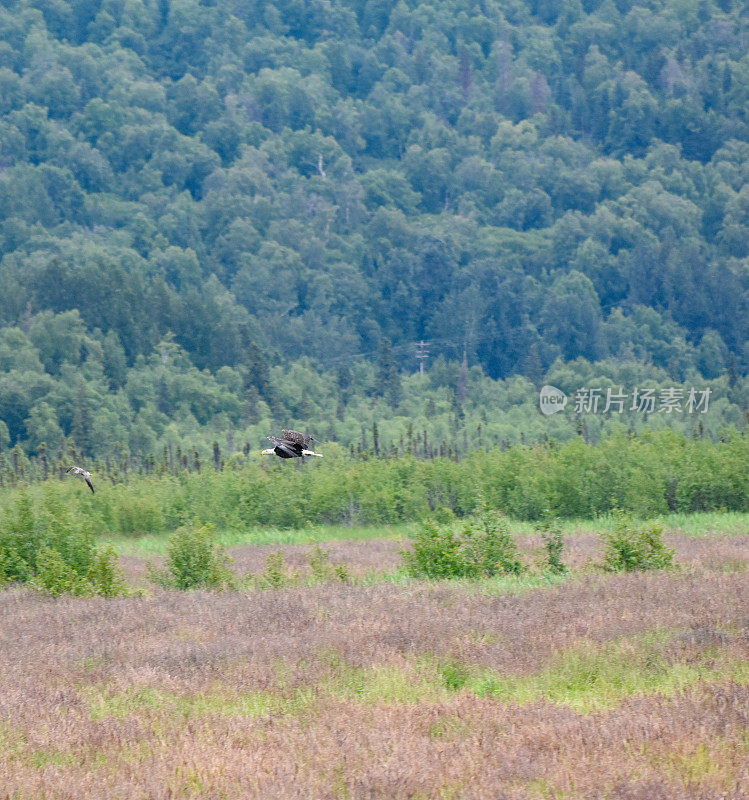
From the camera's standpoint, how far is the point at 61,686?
43.6 feet

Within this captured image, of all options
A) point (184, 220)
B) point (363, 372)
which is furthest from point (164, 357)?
point (184, 220)

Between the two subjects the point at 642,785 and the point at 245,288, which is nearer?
the point at 642,785

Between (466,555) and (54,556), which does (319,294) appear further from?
(54,556)

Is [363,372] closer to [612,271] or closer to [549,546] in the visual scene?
[612,271]

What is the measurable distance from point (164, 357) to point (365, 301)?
61477mm

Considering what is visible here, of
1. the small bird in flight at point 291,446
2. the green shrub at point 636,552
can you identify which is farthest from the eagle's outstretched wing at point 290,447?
the green shrub at point 636,552

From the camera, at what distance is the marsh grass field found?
9.54 meters

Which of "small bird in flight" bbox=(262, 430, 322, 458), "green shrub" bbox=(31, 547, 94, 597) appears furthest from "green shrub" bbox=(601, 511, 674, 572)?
"small bird in flight" bbox=(262, 430, 322, 458)

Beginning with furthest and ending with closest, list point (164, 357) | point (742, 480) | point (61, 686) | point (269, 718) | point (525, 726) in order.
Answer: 1. point (164, 357)
2. point (742, 480)
3. point (61, 686)
4. point (269, 718)
5. point (525, 726)

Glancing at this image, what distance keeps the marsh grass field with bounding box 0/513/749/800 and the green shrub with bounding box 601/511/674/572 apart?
2.90 feet

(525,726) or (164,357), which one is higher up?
(525,726)

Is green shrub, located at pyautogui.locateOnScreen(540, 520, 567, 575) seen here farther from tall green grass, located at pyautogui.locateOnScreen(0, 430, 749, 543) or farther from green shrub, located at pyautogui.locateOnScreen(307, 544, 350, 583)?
tall green grass, located at pyautogui.locateOnScreen(0, 430, 749, 543)

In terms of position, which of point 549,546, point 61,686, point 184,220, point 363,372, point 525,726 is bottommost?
point 363,372

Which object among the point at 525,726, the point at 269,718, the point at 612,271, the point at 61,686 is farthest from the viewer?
the point at 612,271
